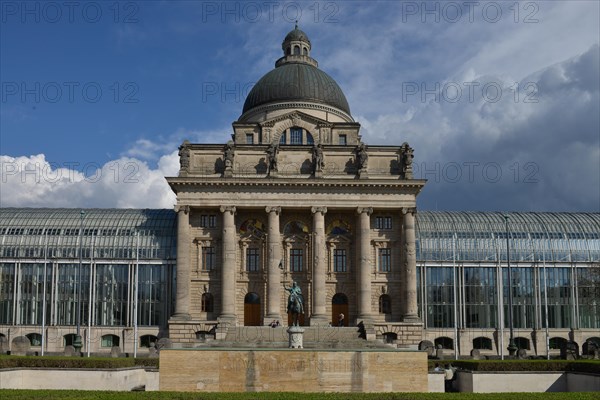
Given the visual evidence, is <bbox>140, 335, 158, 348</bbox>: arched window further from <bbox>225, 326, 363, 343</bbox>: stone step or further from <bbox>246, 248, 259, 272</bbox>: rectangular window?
<bbox>246, 248, 259, 272</bbox>: rectangular window

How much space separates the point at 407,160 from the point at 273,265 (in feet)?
62.3

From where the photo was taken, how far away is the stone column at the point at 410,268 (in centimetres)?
7481

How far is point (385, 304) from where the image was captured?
3049 inches

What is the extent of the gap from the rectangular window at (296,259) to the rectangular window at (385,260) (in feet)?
29.5

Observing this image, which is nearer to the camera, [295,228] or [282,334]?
[282,334]

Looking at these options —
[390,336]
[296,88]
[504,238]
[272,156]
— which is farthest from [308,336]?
[296,88]

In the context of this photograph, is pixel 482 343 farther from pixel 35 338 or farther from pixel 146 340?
pixel 35 338

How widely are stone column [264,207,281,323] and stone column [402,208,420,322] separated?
1395 cm

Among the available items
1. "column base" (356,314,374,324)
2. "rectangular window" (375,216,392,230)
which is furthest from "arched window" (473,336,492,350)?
"rectangular window" (375,216,392,230)

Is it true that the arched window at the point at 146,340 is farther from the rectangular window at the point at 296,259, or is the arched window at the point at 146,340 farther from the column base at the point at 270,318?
the rectangular window at the point at 296,259

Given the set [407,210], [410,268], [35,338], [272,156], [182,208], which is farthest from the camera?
[35,338]

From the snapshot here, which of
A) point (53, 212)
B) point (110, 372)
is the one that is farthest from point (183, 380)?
point (53, 212)

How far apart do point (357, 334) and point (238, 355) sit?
34.0 meters

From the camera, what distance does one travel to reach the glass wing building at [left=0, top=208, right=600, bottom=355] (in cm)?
7762
